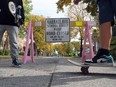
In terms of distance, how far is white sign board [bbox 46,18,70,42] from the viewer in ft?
36.6

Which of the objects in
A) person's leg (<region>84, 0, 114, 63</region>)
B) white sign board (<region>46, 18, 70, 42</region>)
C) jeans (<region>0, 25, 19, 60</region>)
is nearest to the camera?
person's leg (<region>84, 0, 114, 63</region>)

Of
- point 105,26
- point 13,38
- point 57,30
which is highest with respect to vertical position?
point 57,30

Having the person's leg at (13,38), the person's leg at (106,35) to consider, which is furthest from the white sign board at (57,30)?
the person's leg at (106,35)

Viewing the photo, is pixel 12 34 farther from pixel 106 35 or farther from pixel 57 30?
pixel 57 30

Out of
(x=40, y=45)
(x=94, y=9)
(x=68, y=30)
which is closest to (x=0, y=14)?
(x=68, y=30)

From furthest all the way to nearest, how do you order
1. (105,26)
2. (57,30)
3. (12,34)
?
(57,30), (12,34), (105,26)

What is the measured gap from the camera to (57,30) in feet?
36.9

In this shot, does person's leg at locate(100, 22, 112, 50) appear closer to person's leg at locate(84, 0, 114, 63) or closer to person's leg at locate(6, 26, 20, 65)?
person's leg at locate(84, 0, 114, 63)

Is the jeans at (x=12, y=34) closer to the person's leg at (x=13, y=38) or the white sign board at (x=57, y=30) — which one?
the person's leg at (x=13, y=38)

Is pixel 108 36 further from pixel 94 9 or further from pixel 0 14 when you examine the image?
pixel 94 9

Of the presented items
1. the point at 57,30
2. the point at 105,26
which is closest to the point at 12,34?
the point at 105,26

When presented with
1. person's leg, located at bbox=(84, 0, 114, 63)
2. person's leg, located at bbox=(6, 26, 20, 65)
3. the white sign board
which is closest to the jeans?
person's leg, located at bbox=(6, 26, 20, 65)

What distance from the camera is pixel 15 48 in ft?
21.4

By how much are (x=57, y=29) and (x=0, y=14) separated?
16.5ft
